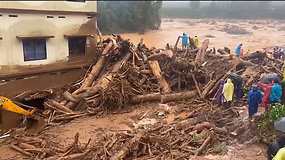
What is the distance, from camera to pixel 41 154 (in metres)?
8.57

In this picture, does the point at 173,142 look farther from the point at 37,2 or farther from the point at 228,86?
the point at 37,2

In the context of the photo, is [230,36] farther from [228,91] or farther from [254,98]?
[254,98]

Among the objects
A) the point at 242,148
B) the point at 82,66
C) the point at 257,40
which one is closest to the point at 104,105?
the point at 82,66

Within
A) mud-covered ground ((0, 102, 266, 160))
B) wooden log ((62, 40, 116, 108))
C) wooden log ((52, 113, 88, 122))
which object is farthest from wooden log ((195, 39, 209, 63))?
wooden log ((52, 113, 88, 122))

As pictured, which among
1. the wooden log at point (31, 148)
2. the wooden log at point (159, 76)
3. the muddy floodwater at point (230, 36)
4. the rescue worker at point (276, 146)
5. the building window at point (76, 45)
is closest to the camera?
the rescue worker at point (276, 146)

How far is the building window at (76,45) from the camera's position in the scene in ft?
45.1

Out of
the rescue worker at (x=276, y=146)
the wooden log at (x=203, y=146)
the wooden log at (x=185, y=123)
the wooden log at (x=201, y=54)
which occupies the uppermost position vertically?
the wooden log at (x=201, y=54)

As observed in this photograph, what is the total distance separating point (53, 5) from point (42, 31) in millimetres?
1300

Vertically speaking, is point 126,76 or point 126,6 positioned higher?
point 126,6

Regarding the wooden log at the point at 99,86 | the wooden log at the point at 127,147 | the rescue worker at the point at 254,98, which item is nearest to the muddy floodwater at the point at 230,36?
the wooden log at the point at 99,86

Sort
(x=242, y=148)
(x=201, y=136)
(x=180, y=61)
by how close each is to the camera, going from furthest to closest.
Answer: (x=180, y=61) < (x=201, y=136) < (x=242, y=148)

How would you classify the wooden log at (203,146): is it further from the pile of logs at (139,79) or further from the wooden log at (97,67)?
the wooden log at (97,67)

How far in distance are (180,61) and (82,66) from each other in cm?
508

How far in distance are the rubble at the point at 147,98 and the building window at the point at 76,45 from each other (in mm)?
1081
